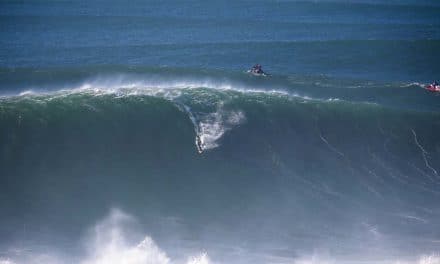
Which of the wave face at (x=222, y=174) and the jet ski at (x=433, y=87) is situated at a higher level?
the jet ski at (x=433, y=87)

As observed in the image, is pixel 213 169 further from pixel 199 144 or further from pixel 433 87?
pixel 433 87

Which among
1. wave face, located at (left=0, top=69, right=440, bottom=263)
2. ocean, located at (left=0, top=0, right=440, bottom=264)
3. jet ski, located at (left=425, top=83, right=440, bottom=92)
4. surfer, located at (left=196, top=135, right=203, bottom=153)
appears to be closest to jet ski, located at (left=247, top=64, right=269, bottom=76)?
ocean, located at (left=0, top=0, right=440, bottom=264)

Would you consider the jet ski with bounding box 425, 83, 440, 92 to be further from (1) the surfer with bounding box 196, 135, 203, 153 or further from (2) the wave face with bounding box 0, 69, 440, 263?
(1) the surfer with bounding box 196, 135, 203, 153

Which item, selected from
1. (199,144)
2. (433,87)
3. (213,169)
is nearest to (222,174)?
(213,169)

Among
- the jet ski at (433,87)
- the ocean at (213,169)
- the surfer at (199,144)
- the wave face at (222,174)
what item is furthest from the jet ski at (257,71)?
the surfer at (199,144)

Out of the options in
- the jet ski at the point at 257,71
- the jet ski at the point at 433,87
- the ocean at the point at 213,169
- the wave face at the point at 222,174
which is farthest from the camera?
the jet ski at the point at 257,71

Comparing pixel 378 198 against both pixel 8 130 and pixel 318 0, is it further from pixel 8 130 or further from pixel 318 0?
pixel 318 0

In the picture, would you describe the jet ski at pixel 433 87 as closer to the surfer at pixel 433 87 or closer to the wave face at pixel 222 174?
the surfer at pixel 433 87

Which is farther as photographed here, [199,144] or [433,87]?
[433,87]
